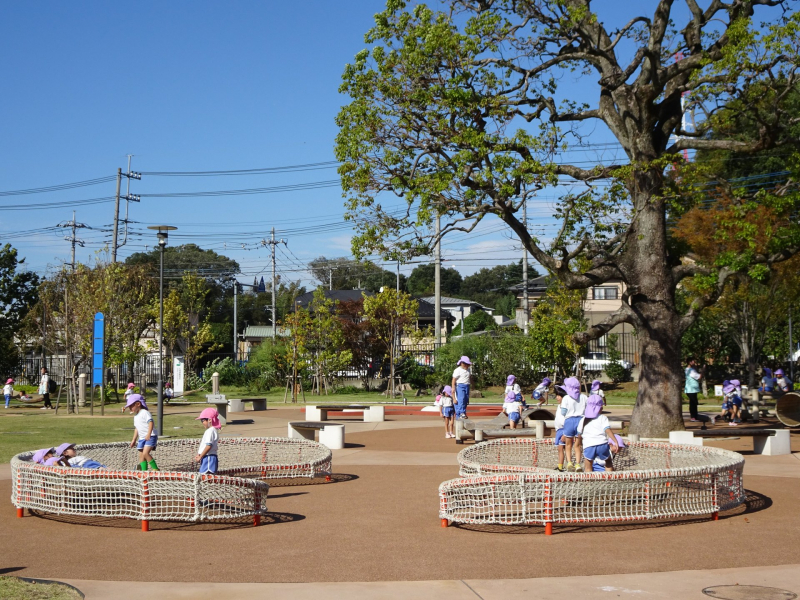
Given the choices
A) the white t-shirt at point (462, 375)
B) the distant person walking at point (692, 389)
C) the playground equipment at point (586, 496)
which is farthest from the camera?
the distant person walking at point (692, 389)

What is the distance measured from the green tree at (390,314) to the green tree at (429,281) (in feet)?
192

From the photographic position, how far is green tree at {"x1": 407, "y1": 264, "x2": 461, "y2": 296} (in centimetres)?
11291

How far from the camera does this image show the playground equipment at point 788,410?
20500mm

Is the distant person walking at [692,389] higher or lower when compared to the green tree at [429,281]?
lower

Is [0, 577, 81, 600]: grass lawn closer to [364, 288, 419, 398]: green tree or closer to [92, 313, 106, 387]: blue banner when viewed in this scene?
[92, 313, 106, 387]: blue banner

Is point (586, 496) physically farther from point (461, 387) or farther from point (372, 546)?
point (461, 387)

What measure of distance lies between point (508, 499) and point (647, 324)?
10393 mm

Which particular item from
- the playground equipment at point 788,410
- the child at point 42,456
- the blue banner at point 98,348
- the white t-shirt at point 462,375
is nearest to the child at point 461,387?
the white t-shirt at point 462,375

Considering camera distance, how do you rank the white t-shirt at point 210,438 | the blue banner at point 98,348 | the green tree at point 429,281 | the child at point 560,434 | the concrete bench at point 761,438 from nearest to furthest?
the white t-shirt at point 210,438, the child at point 560,434, the concrete bench at point 761,438, the blue banner at point 98,348, the green tree at point 429,281

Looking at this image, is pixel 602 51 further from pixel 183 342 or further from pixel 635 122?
pixel 183 342

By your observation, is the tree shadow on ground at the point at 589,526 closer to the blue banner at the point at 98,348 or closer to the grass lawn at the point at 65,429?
the grass lawn at the point at 65,429

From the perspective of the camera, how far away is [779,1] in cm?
1789

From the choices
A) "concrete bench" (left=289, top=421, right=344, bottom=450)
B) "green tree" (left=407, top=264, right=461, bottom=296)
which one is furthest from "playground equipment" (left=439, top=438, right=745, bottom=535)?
"green tree" (left=407, top=264, right=461, bottom=296)

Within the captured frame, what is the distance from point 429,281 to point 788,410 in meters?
99.6
